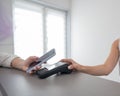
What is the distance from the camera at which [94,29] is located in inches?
123

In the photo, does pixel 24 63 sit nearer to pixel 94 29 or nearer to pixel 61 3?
pixel 94 29

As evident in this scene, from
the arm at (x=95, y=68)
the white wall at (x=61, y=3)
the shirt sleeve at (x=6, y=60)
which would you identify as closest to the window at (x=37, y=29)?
the white wall at (x=61, y=3)

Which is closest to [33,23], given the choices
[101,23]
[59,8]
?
[59,8]

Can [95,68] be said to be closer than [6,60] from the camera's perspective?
Yes

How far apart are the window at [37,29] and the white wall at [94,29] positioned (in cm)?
29

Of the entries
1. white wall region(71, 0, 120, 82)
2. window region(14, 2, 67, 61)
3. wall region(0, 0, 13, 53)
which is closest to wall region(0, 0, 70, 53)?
wall region(0, 0, 13, 53)

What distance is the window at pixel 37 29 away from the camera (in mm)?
2639

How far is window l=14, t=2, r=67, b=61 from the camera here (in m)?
2.64

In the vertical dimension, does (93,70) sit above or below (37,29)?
below

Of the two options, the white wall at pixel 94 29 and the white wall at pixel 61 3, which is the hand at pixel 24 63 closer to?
the white wall at pixel 61 3

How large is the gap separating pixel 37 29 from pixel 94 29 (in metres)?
1.10

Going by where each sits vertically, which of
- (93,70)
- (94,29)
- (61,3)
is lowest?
(93,70)

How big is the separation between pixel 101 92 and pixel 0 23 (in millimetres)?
1967

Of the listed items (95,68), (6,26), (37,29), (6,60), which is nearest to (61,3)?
(37,29)
